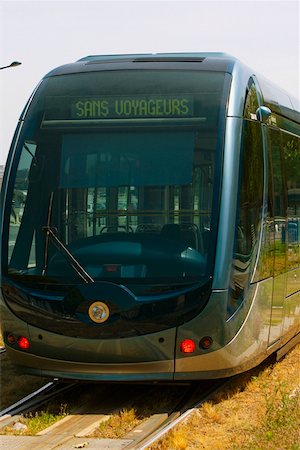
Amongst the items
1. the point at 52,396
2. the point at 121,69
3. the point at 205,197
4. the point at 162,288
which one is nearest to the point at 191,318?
the point at 162,288

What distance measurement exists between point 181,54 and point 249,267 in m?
2.57

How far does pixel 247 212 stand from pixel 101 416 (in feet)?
8.07

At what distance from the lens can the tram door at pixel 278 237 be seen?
11492mm

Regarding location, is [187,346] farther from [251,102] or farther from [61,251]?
[251,102]

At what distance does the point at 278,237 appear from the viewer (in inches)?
460

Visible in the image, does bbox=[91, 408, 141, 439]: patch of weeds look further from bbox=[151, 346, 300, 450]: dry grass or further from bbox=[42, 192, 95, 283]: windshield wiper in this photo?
bbox=[42, 192, 95, 283]: windshield wiper

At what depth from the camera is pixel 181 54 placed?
11.4 m

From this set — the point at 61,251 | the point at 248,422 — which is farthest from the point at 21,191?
the point at 248,422

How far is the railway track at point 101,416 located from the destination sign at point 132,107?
9.31 feet

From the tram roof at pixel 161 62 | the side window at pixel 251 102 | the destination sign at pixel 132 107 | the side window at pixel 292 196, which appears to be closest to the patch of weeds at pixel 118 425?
the destination sign at pixel 132 107

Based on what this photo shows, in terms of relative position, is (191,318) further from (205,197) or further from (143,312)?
(205,197)

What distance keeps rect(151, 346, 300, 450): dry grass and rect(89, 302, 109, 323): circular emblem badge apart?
→ 123cm

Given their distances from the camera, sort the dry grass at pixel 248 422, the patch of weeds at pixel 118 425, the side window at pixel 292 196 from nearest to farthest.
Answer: the dry grass at pixel 248 422
the patch of weeds at pixel 118 425
the side window at pixel 292 196

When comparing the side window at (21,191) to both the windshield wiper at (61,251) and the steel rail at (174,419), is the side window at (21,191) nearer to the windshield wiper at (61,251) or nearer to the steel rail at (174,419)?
the windshield wiper at (61,251)
